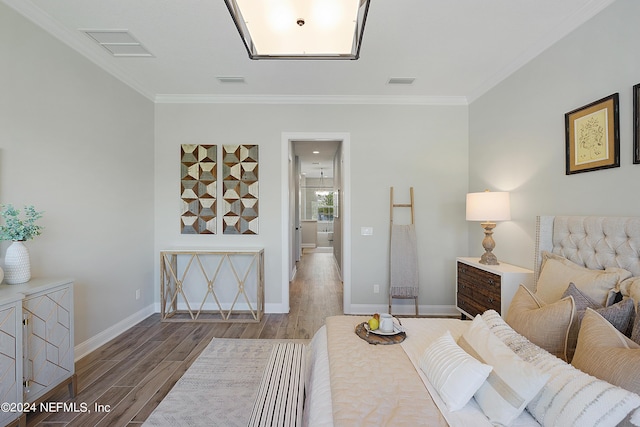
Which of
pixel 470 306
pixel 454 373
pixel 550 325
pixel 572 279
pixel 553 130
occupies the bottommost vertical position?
pixel 470 306

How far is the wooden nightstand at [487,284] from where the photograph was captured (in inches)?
96.3

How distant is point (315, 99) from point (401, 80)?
1.09m

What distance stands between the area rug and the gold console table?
0.85 meters

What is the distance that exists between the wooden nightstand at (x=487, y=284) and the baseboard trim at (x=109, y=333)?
3538 mm

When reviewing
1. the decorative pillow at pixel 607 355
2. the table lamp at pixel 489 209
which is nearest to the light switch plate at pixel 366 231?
the table lamp at pixel 489 209

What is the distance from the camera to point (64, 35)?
2.38 metres

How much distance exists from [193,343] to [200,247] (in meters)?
1.22

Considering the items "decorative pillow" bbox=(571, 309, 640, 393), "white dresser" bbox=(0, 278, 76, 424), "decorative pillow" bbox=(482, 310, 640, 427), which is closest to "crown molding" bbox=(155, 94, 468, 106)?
"white dresser" bbox=(0, 278, 76, 424)

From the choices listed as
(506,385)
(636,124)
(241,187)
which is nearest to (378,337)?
(506,385)

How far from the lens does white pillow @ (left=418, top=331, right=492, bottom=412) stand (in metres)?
1.14

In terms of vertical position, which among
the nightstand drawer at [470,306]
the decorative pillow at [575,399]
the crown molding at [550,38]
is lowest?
the nightstand drawer at [470,306]

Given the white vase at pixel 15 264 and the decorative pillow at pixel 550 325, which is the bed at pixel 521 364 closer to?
the decorative pillow at pixel 550 325

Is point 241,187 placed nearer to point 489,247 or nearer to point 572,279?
point 489,247

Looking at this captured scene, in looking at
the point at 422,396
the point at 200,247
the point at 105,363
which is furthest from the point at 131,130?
the point at 422,396
